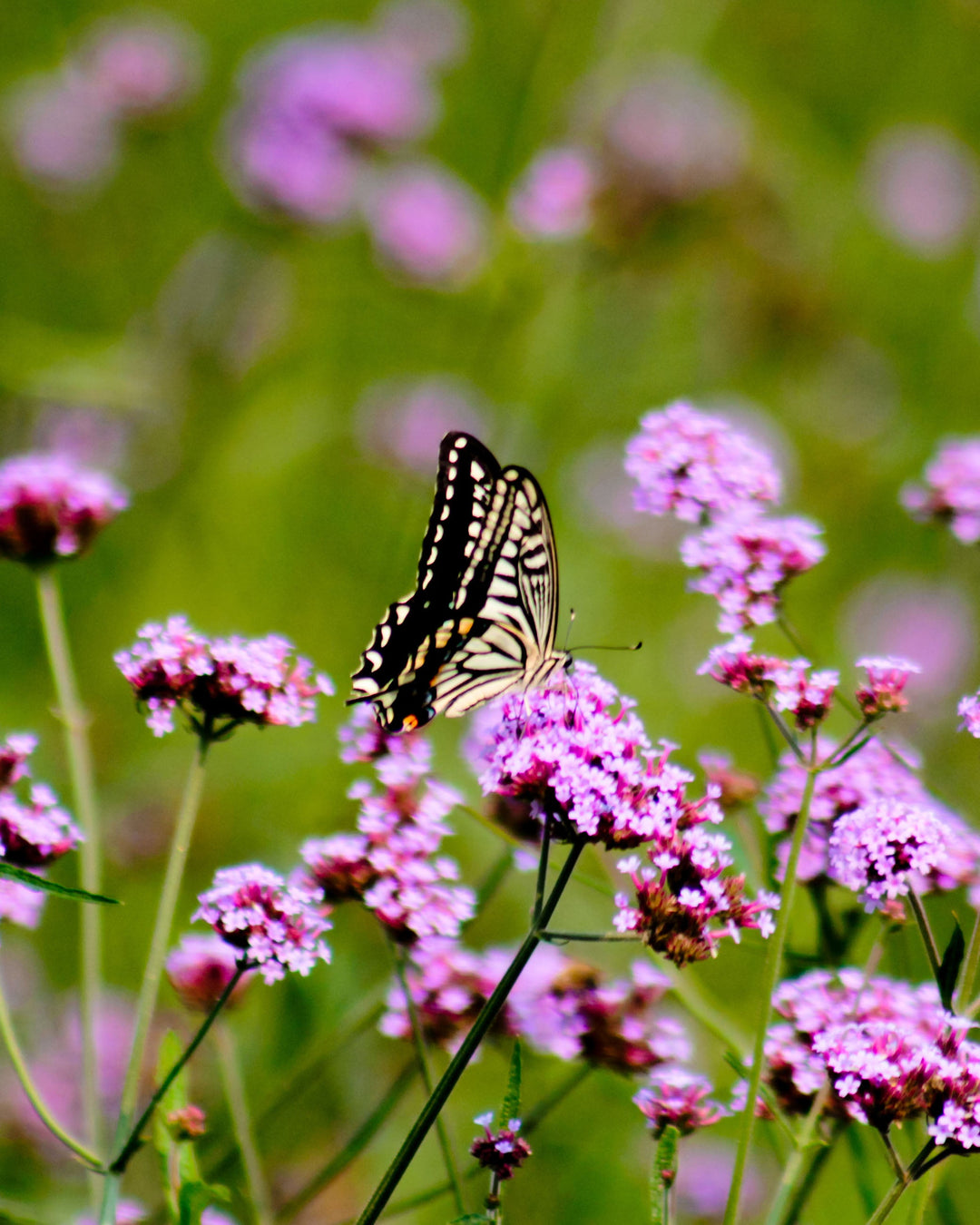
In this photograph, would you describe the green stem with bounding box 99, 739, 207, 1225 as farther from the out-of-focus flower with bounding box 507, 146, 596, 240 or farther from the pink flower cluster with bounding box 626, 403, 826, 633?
the out-of-focus flower with bounding box 507, 146, 596, 240

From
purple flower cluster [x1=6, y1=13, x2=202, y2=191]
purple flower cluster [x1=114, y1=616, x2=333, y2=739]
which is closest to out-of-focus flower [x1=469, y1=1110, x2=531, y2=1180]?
purple flower cluster [x1=114, y1=616, x2=333, y2=739]

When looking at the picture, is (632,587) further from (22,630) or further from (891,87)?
(891,87)

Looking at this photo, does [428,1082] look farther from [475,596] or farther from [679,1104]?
[475,596]

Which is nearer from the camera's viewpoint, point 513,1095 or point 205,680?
point 513,1095

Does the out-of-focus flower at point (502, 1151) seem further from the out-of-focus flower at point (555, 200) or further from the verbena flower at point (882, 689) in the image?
the out-of-focus flower at point (555, 200)

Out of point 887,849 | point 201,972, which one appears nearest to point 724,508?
point 887,849
